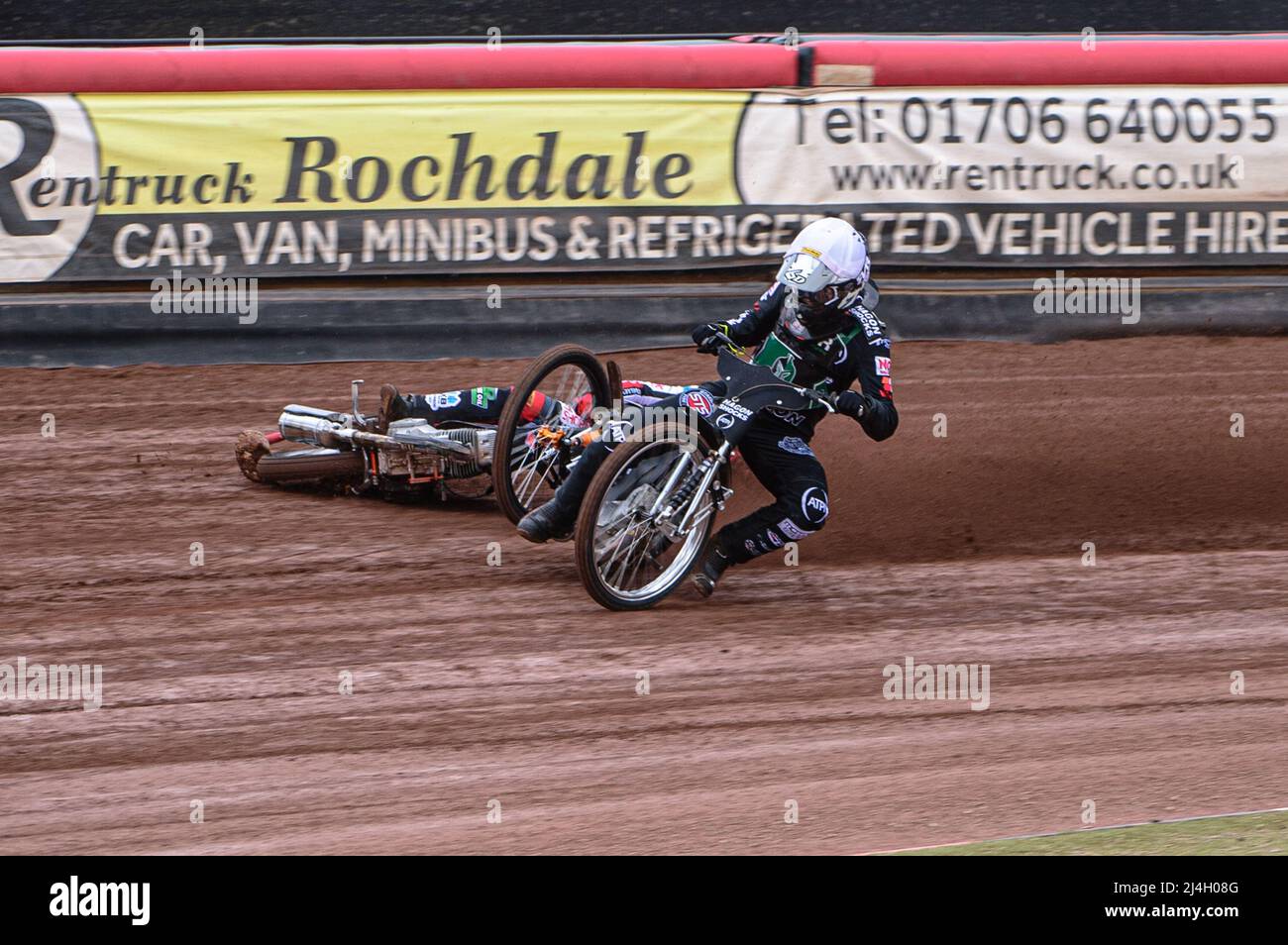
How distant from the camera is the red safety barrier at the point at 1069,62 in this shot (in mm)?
10964

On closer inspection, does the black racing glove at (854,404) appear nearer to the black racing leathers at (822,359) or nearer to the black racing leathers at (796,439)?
the black racing leathers at (822,359)

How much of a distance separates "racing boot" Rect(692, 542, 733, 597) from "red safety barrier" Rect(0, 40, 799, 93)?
4.67m

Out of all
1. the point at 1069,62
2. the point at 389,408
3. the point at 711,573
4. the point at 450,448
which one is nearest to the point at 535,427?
the point at 450,448

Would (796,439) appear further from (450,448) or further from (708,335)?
(450,448)

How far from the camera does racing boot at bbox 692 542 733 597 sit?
7191mm

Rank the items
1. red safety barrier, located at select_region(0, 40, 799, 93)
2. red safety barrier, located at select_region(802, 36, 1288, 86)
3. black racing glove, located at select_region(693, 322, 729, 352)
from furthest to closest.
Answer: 1. red safety barrier, located at select_region(802, 36, 1288, 86)
2. red safety barrier, located at select_region(0, 40, 799, 93)
3. black racing glove, located at select_region(693, 322, 729, 352)

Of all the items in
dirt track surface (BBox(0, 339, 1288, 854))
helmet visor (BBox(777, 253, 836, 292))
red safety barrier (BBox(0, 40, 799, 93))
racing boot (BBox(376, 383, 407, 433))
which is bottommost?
dirt track surface (BBox(0, 339, 1288, 854))

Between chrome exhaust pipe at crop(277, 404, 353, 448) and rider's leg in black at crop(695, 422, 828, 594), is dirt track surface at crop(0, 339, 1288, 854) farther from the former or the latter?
chrome exhaust pipe at crop(277, 404, 353, 448)

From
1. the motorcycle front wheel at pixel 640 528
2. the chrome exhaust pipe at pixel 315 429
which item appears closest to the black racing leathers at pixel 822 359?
the motorcycle front wheel at pixel 640 528

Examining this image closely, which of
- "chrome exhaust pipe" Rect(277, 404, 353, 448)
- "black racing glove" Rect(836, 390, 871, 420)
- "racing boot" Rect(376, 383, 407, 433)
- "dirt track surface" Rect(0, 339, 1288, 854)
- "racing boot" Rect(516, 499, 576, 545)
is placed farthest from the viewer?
"chrome exhaust pipe" Rect(277, 404, 353, 448)

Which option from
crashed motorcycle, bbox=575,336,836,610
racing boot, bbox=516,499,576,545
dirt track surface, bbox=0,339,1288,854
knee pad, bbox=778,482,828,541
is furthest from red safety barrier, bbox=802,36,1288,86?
racing boot, bbox=516,499,576,545

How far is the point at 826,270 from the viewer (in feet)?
22.8
